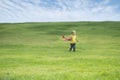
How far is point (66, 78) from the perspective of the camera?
14.6 metres

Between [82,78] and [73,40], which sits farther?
[73,40]

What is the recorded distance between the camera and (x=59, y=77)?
14.7 m

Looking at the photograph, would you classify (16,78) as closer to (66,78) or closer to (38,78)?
(38,78)

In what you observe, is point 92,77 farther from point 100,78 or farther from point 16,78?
point 16,78

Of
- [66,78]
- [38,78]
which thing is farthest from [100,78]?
[38,78]

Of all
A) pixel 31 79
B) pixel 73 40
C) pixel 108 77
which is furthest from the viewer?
pixel 73 40

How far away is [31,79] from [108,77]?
11.5 ft

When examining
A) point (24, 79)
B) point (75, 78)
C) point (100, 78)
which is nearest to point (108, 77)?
point (100, 78)

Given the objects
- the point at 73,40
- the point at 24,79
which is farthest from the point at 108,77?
the point at 73,40

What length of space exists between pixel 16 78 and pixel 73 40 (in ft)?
76.5

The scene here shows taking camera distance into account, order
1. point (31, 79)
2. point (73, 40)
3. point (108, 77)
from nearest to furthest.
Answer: point (31, 79) < point (108, 77) < point (73, 40)

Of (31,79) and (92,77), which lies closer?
(31,79)

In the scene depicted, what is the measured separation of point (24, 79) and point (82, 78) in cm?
256

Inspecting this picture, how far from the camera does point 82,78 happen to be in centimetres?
1462
